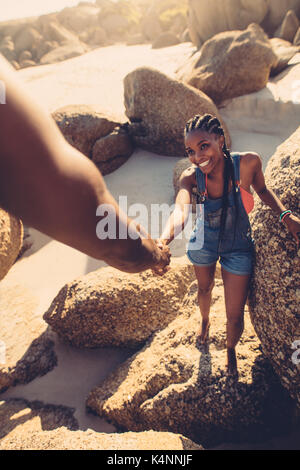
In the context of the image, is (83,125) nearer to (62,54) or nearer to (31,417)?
(31,417)

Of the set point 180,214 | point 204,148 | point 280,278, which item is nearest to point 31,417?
point 180,214

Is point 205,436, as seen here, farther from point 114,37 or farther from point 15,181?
point 114,37

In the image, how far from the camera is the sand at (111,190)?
124 inches

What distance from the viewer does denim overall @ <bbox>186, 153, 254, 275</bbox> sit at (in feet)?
7.13

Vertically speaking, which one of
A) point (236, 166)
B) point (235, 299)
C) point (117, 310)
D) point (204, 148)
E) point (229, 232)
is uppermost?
point (204, 148)

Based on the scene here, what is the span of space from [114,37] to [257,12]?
2324cm

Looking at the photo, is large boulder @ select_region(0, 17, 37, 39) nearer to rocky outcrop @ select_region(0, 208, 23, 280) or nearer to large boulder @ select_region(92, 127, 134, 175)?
large boulder @ select_region(92, 127, 134, 175)

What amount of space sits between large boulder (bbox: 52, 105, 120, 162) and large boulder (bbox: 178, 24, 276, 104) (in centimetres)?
280

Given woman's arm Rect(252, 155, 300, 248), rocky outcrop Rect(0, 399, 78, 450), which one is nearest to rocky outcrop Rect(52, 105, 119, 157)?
rocky outcrop Rect(0, 399, 78, 450)

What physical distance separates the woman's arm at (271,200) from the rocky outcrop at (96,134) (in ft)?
16.1

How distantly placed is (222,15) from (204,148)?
1438 centimetres

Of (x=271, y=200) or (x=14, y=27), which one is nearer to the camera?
(x=271, y=200)

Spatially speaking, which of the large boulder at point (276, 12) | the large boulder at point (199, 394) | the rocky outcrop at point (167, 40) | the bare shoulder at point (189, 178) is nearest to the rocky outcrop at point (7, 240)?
the large boulder at point (199, 394)

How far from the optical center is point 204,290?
100 inches
